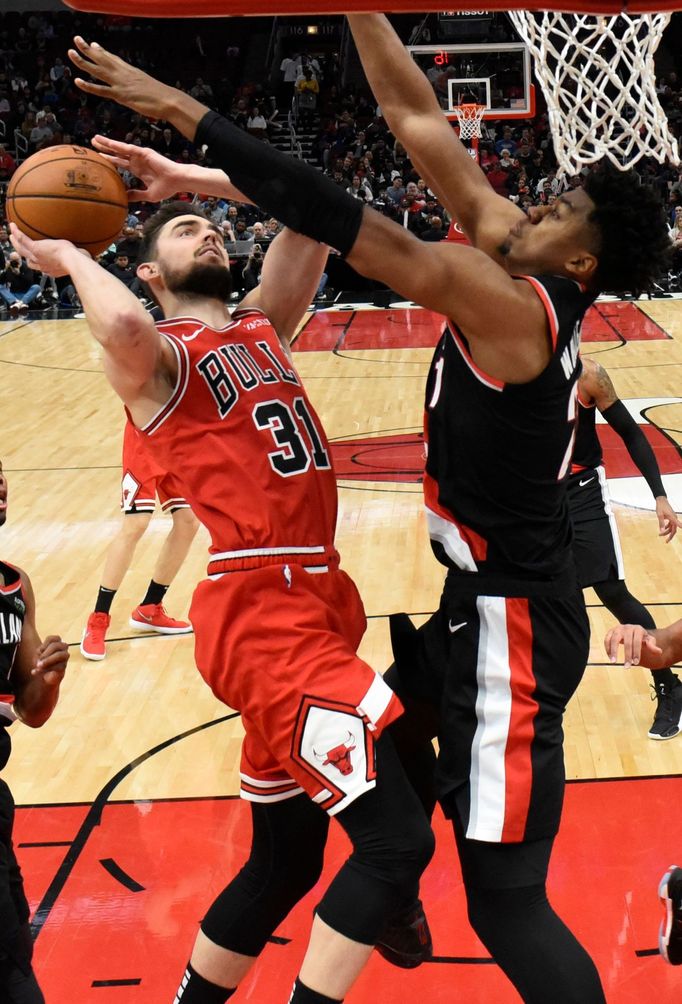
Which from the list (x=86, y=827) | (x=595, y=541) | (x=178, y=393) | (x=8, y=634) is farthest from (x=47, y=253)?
(x=595, y=541)

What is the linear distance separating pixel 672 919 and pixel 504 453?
1245 millimetres

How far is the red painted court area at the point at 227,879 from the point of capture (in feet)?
10.2

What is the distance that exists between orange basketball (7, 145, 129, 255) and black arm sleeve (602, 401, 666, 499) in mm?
2190

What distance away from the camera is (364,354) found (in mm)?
13328

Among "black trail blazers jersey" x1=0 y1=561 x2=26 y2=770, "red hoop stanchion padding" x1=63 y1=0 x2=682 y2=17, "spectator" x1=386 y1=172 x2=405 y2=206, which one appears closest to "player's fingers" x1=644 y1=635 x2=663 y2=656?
"black trail blazers jersey" x1=0 y1=561 x2=26 y2=770

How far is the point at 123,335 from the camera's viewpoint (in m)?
2.62

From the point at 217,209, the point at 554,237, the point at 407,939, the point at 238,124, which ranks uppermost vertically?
the point at 554,237

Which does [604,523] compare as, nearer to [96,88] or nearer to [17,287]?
[96,88]

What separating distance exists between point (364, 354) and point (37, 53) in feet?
66.9

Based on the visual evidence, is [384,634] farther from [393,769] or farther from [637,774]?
[393,769]

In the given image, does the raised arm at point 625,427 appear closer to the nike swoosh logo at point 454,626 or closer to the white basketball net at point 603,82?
the white basketball net at point 603,82

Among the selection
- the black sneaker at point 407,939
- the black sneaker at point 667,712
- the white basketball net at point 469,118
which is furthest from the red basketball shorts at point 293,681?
the white basketball net at point 469,118

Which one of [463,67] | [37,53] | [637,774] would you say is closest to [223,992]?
[637,774]

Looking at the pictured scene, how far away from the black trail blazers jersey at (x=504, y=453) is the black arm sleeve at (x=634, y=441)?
6.30 feet
